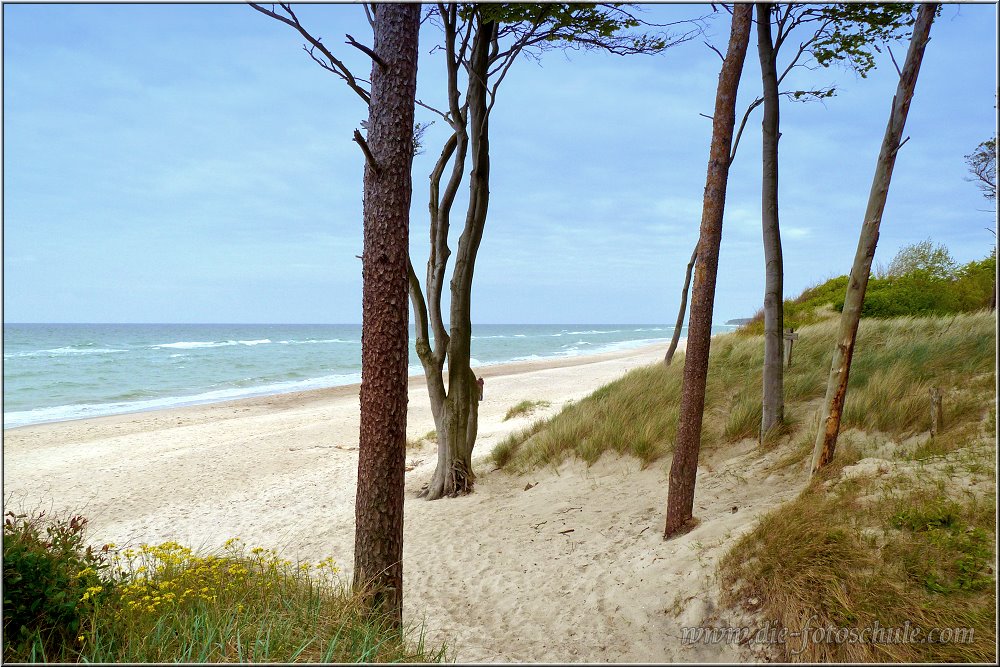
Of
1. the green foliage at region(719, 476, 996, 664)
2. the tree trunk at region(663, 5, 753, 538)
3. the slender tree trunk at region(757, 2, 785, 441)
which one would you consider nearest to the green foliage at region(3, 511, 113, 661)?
the green foliage at region(719, 476, 996, 664)

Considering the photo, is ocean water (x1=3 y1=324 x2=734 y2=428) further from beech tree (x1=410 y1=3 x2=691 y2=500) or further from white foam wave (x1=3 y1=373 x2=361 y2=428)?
beech tree (x1=410 y1=3 x2=691 y2=500)

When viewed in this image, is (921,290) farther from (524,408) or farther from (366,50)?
(366,50)

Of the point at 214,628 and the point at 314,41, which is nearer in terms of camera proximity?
the point at 214,628

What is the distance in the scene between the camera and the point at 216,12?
7121 mm

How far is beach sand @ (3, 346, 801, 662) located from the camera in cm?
448

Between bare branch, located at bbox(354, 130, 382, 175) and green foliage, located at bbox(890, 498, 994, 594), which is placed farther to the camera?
bare branch, located at bbox(354, 130, 382, 175)

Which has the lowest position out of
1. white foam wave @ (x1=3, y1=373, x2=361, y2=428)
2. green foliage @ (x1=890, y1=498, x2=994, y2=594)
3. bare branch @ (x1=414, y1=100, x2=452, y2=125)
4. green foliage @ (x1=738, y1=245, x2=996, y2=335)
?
white foam wave @ (x1=3, y1=373, x2=361, y2=428)

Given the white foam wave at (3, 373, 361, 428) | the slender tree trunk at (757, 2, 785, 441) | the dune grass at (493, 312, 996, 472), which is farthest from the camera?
the white foam wave at (3, 373, 361, 428)

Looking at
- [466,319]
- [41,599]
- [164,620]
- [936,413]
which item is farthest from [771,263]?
[41,599]

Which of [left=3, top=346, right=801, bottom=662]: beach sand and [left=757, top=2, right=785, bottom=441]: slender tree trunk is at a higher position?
[left=757, top=2, right=785, bottom=441]: slender tree trunk

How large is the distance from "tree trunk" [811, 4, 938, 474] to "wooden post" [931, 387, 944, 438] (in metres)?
1.01

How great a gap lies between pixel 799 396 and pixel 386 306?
6347 millimetres

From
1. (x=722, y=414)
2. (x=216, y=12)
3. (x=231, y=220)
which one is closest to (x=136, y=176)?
(x=231, y=220)

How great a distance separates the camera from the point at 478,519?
24.6 ft
